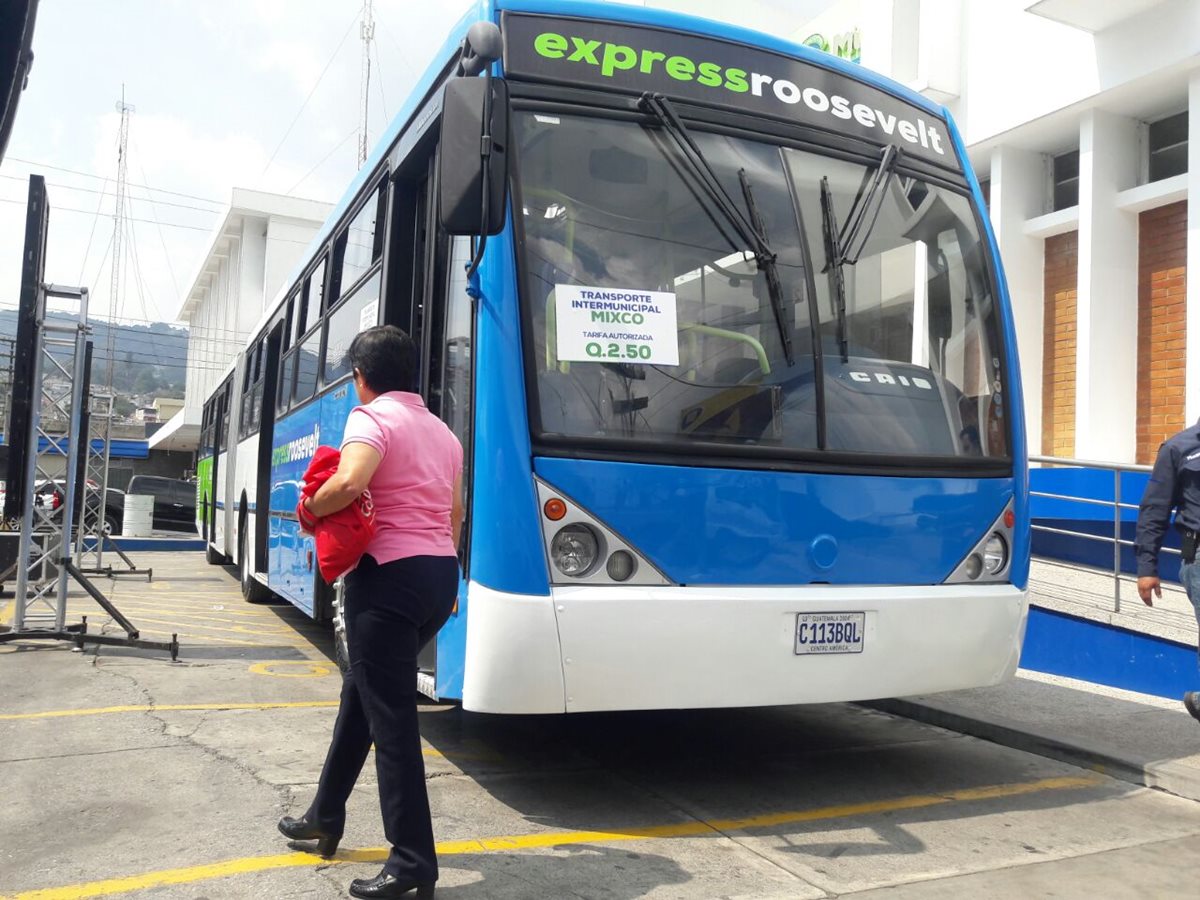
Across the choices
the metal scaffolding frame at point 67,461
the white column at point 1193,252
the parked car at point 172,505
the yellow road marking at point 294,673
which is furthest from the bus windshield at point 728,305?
the parked car at point 172,505

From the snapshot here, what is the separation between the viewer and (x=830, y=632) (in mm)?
4477

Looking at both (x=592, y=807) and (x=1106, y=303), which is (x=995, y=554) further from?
(x=1106, y=303)

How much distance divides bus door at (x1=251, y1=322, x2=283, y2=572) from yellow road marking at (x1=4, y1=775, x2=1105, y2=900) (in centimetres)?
669

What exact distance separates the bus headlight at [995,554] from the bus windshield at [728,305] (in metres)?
0.39

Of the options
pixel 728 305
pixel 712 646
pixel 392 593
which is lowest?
pixel 712 646

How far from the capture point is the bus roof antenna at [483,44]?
14.2 feet

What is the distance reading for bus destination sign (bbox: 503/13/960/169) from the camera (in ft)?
15.0

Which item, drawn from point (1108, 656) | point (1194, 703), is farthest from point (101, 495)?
point (1194, 703)

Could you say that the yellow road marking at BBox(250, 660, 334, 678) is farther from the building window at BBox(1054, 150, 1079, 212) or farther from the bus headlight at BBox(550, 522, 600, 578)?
the building window at BBox(1054, 150, 1079, 212)

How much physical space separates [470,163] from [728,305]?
1.20m

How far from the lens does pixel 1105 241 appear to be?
11.6 meters

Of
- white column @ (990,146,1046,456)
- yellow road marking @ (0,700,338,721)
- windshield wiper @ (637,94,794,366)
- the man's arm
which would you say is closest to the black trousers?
windshield wiper @ (637,94,794,366)

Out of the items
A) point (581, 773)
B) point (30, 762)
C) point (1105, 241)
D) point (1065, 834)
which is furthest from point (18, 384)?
point (1105, 241)

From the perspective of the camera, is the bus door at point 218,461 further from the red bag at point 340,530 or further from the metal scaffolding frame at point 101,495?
the red bag at point 340,530
